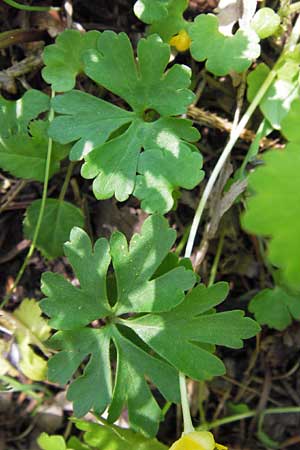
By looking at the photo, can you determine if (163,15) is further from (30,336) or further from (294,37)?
(30,336)

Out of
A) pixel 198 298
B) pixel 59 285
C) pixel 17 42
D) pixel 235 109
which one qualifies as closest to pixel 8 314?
pixel 59 285

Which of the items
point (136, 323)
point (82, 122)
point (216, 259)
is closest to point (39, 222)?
point (82, 122)

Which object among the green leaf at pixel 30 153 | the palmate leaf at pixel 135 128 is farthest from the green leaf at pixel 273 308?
the green leaf at pixel 30 153

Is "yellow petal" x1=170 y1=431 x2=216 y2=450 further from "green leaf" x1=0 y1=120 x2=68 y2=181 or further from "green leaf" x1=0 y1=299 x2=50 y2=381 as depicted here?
"green leaf" x1=0 y1=120 x2=68 y2=181

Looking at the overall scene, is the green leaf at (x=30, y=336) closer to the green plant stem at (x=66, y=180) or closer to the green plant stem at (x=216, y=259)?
the green plant stem at (x=66, y=180)

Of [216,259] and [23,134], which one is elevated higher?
[23,134]
